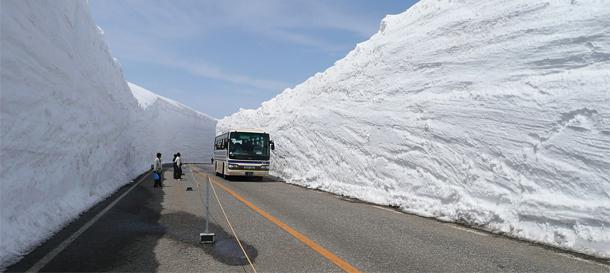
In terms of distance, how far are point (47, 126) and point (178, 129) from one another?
67964 mm

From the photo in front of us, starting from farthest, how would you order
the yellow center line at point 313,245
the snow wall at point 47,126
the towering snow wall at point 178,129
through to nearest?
the towering snow wall at point 178,129 < the snow wall at point 47,126 < the yellow center line at point 313,245

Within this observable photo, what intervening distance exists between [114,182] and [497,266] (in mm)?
15638

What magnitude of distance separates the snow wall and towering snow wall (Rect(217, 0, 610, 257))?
887 centimetres

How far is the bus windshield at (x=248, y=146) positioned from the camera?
23.0m

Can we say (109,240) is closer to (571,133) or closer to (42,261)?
(42,261)

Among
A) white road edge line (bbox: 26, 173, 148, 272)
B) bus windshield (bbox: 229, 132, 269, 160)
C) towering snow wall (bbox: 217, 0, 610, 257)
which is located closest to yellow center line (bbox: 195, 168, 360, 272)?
white road edge line (bbox: 26, 173, 148, 272)

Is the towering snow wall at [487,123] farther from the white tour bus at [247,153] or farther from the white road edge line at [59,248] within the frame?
the white road edge line at [59,248]

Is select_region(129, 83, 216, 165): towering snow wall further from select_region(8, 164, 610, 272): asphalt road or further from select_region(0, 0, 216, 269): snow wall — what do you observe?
select_region(8, 164, 610, 272): asphalt road

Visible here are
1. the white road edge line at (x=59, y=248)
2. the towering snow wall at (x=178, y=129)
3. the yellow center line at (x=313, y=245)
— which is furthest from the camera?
the towering snow wall at (x=178, y=129)

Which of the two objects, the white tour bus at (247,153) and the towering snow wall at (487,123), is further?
the white tour bus at (247,153)

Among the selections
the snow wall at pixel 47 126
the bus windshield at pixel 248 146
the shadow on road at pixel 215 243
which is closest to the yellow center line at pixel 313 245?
the shadow on road at pixel 215 243

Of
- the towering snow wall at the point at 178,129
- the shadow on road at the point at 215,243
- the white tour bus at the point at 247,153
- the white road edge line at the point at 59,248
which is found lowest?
the white road edge line at the point at 59,248

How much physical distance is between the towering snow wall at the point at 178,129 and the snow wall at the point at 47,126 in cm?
4781

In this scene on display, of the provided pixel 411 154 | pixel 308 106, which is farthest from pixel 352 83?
pixel 411 154
